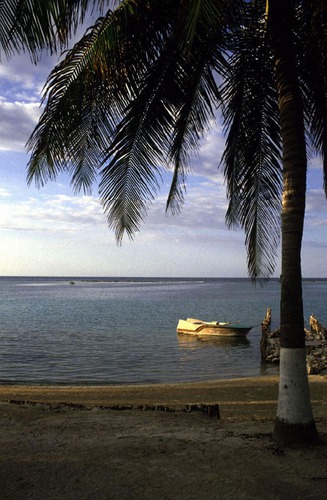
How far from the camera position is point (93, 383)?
17.6 meters

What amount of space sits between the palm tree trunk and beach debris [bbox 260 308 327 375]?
42.3ft

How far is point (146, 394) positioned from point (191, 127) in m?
8.79

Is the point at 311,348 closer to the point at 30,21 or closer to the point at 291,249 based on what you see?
the point at 291,249

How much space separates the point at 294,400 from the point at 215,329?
25845mm

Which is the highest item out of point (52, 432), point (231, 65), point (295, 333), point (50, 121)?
point (231, 65)

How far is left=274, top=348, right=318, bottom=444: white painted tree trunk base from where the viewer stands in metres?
6.01

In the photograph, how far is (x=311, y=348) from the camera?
22219 millimetres

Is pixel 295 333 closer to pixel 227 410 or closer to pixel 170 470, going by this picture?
pixel 170 470

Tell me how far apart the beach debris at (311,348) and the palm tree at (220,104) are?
12730 mm

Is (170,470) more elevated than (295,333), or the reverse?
(295,333)

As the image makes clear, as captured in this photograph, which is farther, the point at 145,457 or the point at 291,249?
the point at 291,249

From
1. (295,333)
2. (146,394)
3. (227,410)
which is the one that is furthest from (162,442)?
(146,394)

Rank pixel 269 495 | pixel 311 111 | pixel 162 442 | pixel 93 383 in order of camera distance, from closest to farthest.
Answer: pixel 269 495 → pixel 162 442 → pixel 311 111 → pixel 93 383

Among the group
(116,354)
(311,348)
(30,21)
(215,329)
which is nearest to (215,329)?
(215,329)
